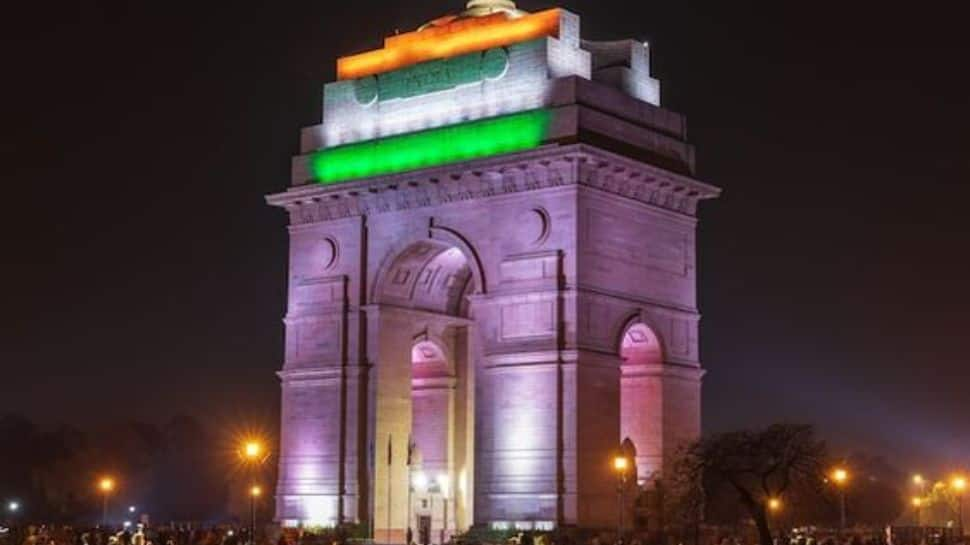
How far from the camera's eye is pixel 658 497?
6053 cm

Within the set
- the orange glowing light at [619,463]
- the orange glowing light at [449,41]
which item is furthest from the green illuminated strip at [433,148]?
the orange glowing light at [619,463]

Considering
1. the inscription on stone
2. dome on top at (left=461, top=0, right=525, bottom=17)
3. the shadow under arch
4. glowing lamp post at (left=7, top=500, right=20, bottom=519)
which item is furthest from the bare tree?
glowing lamp post at (left=7, top=500, right=20, bottom=519)

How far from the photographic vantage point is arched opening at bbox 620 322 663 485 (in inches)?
2434

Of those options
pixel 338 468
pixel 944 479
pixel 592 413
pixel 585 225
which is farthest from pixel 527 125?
pixel 944 479

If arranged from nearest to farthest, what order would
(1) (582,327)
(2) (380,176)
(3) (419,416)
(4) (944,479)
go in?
(1) (582,327) < (2) (380,176) < (3) (419,416) < (4) (944,479)

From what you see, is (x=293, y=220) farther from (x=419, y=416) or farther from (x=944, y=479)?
(x=944, y=479)

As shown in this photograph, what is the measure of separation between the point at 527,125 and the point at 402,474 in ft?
42.2

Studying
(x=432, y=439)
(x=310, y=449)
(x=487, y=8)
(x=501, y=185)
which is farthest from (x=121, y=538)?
(x=487, y=8)

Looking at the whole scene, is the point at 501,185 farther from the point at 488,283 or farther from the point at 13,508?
the point at 13,508

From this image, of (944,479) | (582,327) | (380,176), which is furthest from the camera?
(944,479)

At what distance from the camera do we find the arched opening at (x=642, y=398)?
Answer: 61.8m

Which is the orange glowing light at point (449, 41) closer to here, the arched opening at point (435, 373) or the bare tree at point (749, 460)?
the arched opening at point (435, 373)

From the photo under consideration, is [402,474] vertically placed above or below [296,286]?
below

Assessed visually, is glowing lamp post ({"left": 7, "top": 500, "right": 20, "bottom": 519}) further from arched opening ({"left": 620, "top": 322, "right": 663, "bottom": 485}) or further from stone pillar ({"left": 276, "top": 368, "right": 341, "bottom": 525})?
arched opening ({"left": 620, "top": 322, "right": 663, "bottom": 485})
